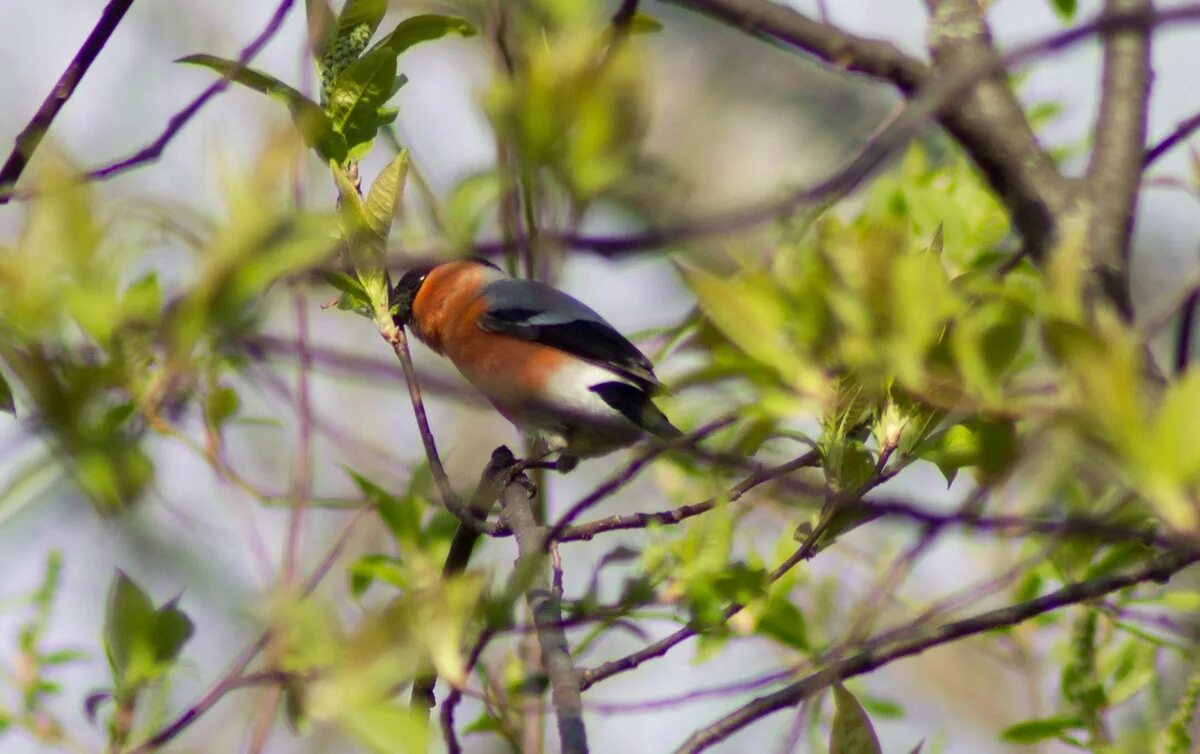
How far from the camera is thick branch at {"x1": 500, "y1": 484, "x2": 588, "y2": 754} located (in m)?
1.20

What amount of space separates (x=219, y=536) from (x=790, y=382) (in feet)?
3.91

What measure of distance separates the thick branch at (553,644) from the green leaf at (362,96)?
0.57 meters

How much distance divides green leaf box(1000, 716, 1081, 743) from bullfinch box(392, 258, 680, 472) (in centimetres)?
129

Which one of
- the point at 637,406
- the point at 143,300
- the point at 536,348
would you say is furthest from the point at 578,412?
the point at 143,300

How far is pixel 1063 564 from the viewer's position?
212 centimetres

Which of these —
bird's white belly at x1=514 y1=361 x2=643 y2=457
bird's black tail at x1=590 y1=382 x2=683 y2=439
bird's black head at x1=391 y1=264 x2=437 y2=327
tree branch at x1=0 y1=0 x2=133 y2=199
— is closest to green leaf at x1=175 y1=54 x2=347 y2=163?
tree branch at x1=0 y1=0 x2=133 y2=199

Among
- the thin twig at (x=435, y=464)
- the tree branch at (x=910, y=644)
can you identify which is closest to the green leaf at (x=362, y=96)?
the thin twig at (x=435, y=464)

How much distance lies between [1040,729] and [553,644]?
110 cm

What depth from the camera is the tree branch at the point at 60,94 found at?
1.74 meters

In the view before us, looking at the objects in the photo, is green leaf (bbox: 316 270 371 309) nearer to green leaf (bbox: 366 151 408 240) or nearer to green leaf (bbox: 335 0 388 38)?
green leaf (bbox: 366 151 408 240)

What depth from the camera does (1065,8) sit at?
2072mm

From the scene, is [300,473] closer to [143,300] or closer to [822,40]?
[143,300]

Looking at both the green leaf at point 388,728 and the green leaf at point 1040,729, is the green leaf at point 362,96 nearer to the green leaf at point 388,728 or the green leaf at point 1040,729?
the green leaf at point 388,728

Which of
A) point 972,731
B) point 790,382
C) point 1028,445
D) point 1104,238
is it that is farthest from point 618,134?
point 972,731
